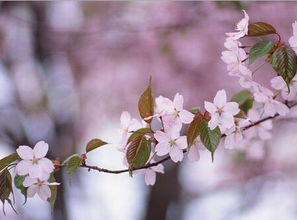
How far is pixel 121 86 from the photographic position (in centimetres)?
407

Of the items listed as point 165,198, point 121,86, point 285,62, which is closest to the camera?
point 285,62

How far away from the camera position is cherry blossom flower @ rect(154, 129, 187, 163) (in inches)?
33.1

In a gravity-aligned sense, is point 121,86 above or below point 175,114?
below

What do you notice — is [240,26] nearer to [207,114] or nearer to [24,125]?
[207,114]

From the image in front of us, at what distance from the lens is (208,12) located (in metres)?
2.68

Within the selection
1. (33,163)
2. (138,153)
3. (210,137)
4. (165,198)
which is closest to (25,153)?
(33,163)

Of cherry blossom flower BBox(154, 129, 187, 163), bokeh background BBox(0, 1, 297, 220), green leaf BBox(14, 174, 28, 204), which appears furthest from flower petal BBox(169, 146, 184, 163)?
bokeh background BBox(0, 1, 297, 220)

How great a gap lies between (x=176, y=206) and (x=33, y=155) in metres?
2.54

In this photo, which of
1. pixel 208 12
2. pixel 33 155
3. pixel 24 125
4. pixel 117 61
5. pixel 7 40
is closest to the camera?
pixel 33 155

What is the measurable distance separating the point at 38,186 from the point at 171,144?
209 mm

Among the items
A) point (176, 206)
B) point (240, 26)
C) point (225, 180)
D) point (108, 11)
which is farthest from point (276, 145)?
point (240, 26)

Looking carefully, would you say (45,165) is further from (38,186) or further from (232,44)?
(232,44)

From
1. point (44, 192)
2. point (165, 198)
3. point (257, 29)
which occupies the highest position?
point (257, 29)

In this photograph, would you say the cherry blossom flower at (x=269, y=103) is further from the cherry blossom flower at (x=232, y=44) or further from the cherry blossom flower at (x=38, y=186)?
the cherry blossom flower at (x=38, y=186)
